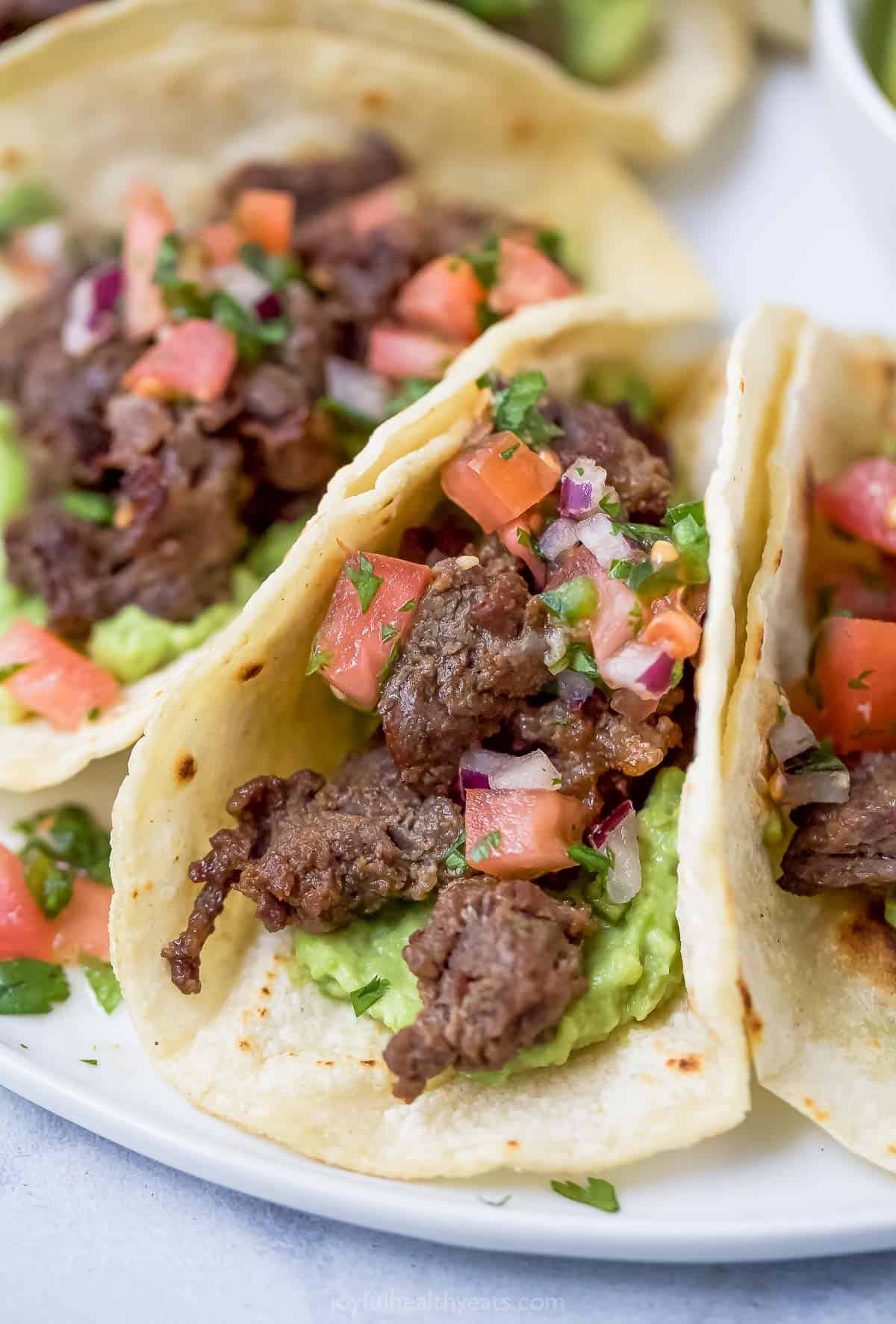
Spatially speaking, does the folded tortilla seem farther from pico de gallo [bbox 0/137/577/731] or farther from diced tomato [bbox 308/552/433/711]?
pico de gallo [bbox 0/137/577/731]

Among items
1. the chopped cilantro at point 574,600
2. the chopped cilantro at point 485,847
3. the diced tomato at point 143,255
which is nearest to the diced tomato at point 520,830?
the chopped cilantro at point 485,847

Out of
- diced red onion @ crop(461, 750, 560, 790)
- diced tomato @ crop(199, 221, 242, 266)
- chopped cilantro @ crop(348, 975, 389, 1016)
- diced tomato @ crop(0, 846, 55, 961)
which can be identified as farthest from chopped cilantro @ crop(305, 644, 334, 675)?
diced tomato @ crop(199, 221, 242, 266)

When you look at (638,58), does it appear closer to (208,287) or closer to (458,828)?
(208,287)

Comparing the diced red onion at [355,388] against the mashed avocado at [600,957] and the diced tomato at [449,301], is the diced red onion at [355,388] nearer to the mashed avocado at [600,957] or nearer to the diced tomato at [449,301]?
the diced tomato at [449,301]

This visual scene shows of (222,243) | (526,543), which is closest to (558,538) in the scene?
(526,543)

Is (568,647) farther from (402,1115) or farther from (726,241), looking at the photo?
(726,241)

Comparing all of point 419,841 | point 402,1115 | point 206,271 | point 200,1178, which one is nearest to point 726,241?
point 206,271
